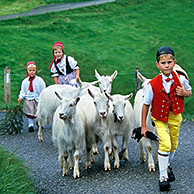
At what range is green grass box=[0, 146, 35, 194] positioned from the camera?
17.1ft

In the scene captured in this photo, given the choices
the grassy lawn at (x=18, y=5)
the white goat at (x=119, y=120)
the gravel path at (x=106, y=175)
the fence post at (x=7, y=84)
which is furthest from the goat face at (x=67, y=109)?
the grassy lawn at (x=18, y=5)

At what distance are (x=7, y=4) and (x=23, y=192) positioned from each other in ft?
76.6

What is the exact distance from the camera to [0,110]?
14430 millimetres

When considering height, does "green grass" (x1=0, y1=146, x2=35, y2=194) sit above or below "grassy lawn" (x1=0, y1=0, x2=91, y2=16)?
below

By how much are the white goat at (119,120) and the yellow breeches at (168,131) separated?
114 centimetres

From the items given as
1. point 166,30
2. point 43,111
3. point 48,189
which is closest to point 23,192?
point 48,189

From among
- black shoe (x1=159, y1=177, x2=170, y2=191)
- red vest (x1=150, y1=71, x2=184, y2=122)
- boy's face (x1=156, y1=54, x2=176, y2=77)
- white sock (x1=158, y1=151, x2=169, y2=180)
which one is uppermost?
boy's face (x1=156, y1=54, x2=176, y2=77)

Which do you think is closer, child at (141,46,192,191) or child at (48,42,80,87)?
child at (141,46,192,191)

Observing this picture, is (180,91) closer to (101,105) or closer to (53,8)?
(101,105)

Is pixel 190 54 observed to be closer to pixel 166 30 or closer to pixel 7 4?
pixel 166 30

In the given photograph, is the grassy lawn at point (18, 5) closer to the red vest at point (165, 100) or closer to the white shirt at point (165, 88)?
the white shirt at point (165, 88)

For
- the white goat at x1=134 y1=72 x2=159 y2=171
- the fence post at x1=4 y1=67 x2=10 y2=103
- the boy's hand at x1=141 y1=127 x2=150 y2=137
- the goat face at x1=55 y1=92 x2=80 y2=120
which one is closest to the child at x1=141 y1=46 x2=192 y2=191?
the boy's hand at x1=141 y1=127 x2=150 y2=137

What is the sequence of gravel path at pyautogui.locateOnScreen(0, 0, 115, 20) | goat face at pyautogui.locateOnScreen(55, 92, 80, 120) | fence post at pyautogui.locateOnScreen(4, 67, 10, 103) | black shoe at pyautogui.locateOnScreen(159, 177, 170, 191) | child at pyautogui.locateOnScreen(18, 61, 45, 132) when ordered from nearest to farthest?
black shoe at pyautogui.locateOnScreen(159, 177, 170, 191)
goat face at pyautogui.locateOnScreen(55, 92, 80, 120)
child at pyautogui.locateOnScreen(18, 61, 45, 132)
fence post at pyautogui.locateOnScreen(4, 67, 10, 103)
gravel path at pyautogui.locateOnScreen(0, 0, 115, 20)

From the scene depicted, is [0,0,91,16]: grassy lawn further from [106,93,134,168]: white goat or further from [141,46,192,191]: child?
[141,46,192,191]: child
